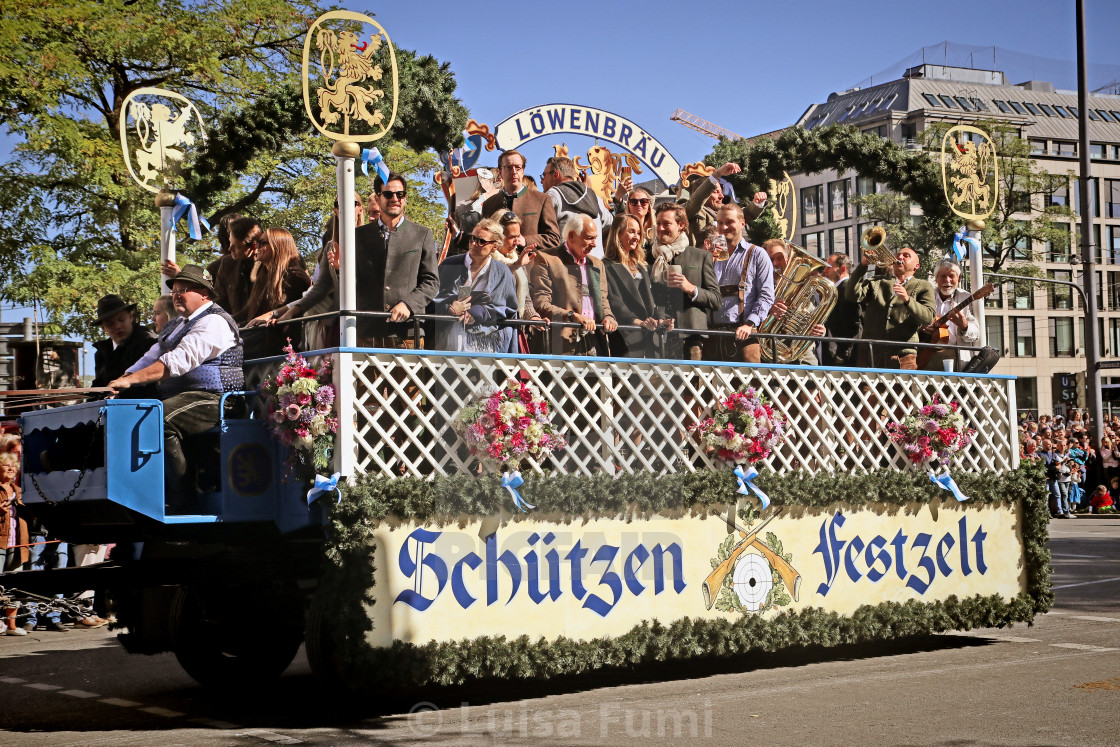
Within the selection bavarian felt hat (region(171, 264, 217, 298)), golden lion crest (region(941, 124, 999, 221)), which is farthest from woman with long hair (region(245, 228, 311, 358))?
golden lion crest (region(941, 124, 999, 221))

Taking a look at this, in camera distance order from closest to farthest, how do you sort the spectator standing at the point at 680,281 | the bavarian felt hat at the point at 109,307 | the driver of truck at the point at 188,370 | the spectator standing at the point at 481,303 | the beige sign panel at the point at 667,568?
the driver of truck at the point at 188,370 < the beige sign panel at the point at 667,568 < the spectator standing at the point at 481,303 < the bavarian felt hat at the point at 109,307 < the spectator standing at the point at 680,281

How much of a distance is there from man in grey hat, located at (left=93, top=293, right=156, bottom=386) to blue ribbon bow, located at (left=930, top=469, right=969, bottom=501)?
250 inches

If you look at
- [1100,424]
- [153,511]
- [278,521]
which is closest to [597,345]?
[278,521]

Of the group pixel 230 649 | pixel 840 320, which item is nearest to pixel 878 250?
pixel 840 320

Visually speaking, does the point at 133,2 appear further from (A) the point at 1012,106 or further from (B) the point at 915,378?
(A) the point at 1012,106

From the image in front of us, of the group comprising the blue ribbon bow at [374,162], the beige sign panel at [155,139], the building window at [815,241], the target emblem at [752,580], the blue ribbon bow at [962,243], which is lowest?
the target emblem at [752,580]

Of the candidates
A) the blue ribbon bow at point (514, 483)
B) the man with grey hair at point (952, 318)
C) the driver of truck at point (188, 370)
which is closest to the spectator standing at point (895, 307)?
the man with grey hair at point (952, 318)

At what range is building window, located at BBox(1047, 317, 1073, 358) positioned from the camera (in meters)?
66.4

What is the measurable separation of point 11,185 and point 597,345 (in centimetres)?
1329

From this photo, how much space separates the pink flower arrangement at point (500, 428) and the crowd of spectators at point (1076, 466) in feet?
59.8

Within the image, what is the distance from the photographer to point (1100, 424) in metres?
26.5

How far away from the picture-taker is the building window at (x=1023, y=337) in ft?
216

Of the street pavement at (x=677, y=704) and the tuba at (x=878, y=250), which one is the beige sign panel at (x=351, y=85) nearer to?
the street pavement at (x=677, y=704)

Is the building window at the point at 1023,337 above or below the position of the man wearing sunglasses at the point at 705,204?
above
